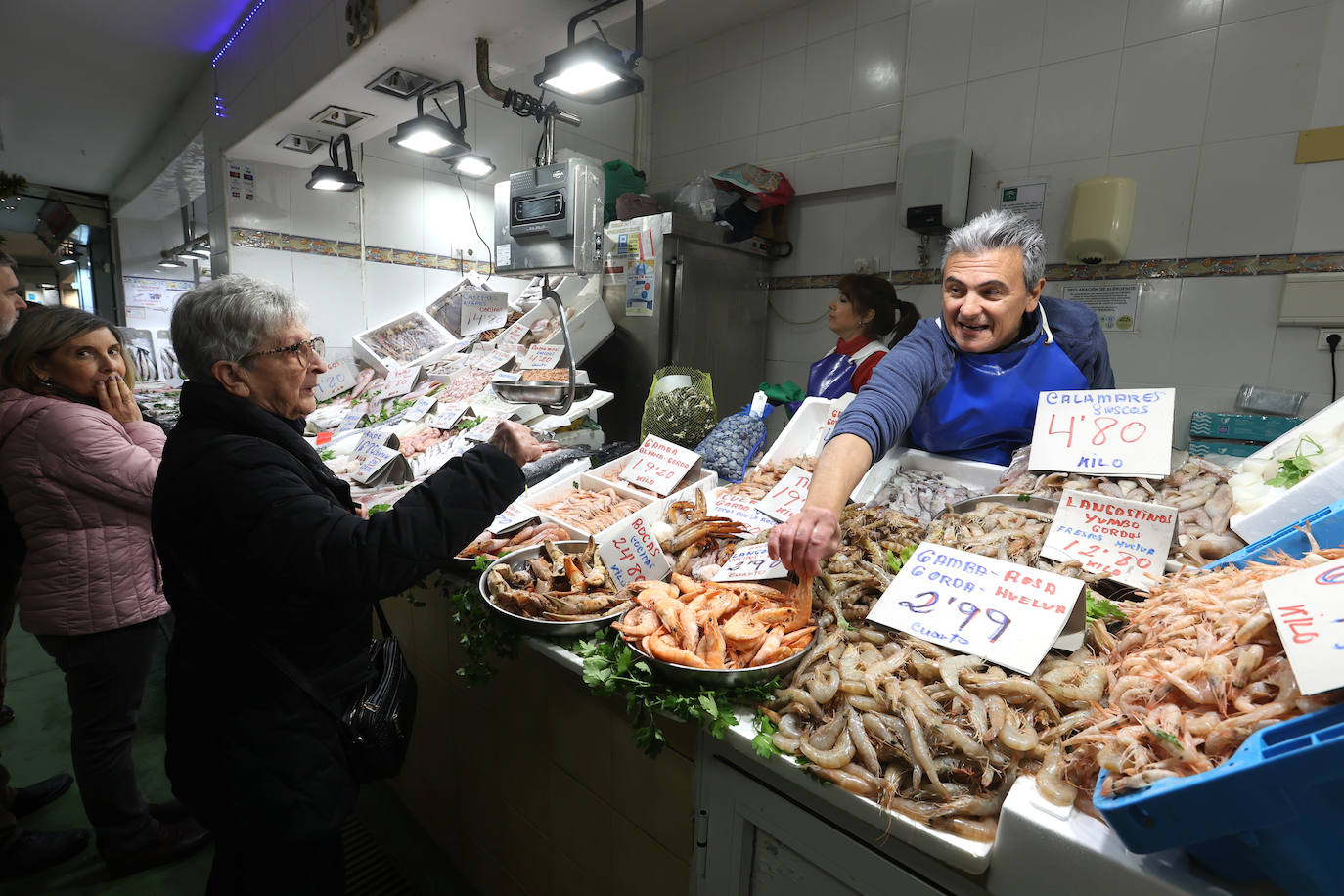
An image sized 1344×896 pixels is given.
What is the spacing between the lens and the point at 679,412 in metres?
3.00

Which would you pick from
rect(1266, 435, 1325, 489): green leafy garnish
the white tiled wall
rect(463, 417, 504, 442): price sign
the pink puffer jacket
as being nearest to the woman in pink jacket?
the pink puffer jacket

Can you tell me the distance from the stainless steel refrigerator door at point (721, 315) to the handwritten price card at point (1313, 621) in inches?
180

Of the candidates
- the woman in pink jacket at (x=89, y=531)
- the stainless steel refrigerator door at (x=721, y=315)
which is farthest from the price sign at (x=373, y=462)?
the stainless steel refrigerator door at (x=721, y=315)

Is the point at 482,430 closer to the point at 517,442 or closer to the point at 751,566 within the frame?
the point at 517,442

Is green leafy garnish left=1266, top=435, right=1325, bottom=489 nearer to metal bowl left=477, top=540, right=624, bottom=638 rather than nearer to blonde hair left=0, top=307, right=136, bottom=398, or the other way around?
→ metal bowl left=477, top=540, right=624, bottom=638

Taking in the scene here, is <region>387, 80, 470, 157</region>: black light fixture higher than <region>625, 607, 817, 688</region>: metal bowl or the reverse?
higher

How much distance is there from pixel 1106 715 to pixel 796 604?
65cm

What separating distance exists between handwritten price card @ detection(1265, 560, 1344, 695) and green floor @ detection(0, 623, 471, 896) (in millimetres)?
2658

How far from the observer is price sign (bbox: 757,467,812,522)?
2105mm

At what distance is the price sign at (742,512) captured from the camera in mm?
2045

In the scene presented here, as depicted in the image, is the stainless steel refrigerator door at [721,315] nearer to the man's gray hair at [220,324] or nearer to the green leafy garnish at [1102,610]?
the man's gray hair at [220,324]

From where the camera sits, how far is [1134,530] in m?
1.53

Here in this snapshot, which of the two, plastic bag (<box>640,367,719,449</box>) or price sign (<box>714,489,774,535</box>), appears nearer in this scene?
price sign (<box>714,489,774,535</box>)

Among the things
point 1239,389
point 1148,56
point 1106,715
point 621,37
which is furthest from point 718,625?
point 621,37
